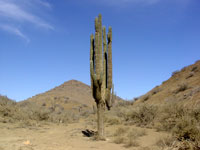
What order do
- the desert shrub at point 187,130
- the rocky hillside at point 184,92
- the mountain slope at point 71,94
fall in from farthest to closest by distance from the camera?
the mountain slope at point 71,94 → the rocky hillside at point 184,92 → the desert shrub at point 187,130

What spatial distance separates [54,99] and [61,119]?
20027 mm

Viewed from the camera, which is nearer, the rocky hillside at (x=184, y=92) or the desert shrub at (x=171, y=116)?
the desert shrub at (x=171, y=116)

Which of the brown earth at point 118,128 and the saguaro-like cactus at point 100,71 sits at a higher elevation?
the saguaro-like cactus at point 100,71

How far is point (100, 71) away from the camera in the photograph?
31.4 ft

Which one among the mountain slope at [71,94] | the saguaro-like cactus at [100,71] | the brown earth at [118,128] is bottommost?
the brown earth at [118,128]

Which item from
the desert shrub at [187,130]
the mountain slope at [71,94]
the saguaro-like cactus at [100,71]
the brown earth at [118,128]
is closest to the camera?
the desert shrub at [187,130]

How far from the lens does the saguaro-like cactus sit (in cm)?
962

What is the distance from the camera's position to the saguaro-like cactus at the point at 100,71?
9.62 metres

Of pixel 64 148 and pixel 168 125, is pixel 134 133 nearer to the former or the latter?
pixel 168 125

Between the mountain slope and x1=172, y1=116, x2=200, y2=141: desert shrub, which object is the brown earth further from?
the mountain slope

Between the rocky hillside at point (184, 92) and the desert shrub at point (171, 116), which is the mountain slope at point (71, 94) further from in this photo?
the desert shrub at point (171, 116)

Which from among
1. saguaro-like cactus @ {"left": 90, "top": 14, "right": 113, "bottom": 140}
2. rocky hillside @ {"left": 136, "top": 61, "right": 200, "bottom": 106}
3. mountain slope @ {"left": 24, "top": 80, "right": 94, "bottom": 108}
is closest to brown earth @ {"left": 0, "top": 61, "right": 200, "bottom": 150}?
rocky hillside @ {"left": 136, "top": 61, "right": 200, "bottom": 106}

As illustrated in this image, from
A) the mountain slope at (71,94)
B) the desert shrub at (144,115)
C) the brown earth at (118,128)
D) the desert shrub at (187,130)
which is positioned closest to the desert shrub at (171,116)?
the brown earth at (118,128)

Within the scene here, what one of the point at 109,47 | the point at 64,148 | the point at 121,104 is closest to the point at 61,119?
the point at 121,104
